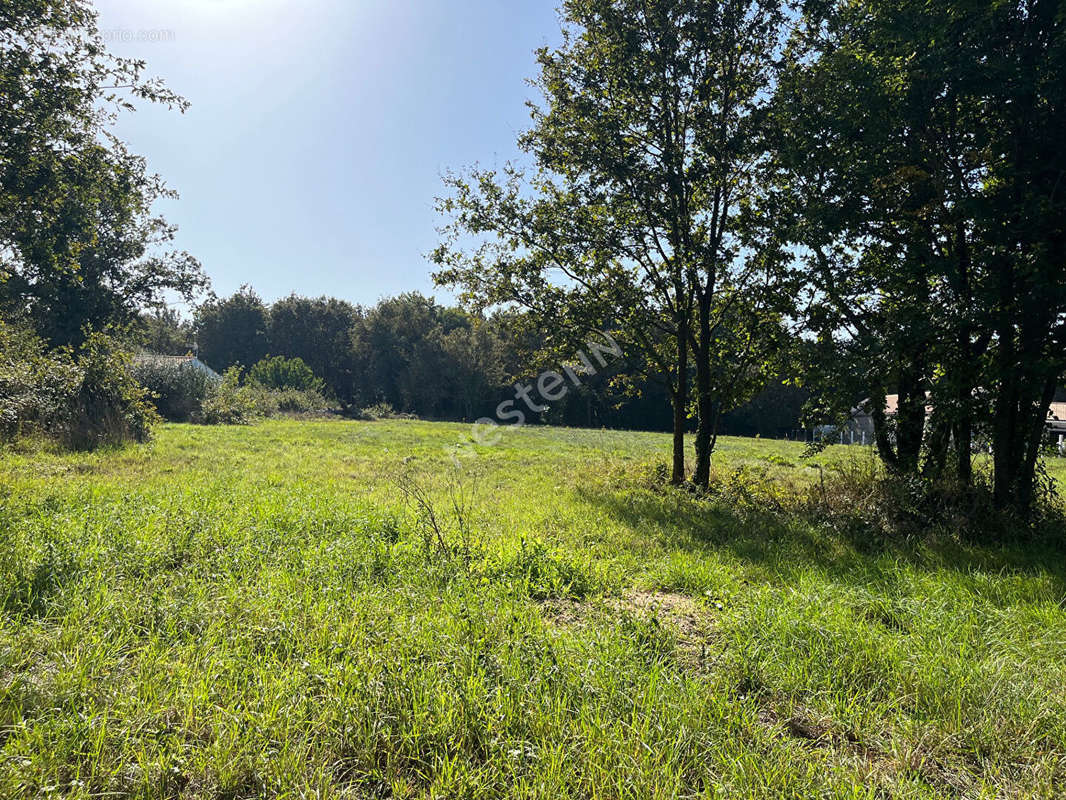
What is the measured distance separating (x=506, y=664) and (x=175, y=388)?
1247 inches

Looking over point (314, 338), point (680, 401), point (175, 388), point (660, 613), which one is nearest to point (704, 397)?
point (680, 401)

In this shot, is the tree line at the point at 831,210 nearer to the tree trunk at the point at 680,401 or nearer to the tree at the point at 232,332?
the tree trunk at the point at 680,401

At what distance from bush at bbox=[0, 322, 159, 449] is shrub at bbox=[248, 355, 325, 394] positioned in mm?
29588

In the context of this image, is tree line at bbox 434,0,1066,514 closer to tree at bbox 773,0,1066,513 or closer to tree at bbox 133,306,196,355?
tree at bbox 773,0,1066,513

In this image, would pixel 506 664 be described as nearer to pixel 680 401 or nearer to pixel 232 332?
pixel 680 401

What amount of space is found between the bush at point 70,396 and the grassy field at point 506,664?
6519mm

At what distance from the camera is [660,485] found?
11.4m

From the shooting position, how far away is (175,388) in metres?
27.5

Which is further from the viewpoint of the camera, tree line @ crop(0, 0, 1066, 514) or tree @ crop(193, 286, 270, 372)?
tree @ crop(193, 286, 270, 372)

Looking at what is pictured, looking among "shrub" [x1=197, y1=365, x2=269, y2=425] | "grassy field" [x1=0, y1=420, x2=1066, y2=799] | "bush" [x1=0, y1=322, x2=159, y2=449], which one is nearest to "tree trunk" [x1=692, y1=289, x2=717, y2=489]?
"grassy field" [x1=0, y1=420, x2=1066, y2=799]

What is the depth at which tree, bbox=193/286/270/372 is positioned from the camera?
64438 mm

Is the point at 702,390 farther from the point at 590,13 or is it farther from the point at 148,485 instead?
the point at 148,485

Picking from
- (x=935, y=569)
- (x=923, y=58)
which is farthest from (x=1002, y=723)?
(x=923, y=58)

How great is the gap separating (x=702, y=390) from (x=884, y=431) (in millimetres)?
3600
